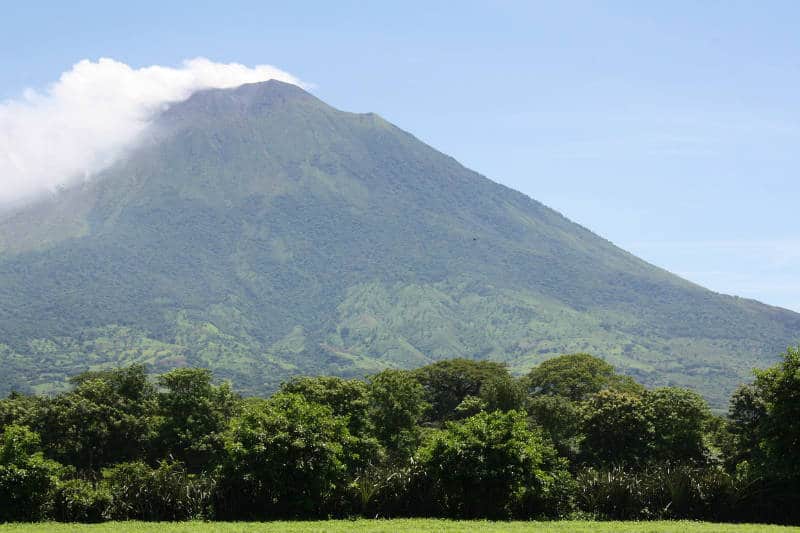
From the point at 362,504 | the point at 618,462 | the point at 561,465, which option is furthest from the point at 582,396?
the point at 362,504

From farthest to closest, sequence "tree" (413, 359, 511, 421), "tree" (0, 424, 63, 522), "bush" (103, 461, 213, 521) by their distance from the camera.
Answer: "tree" (413, 359, 511, 421)
"bush" (103, 461, 213, 521)
"tree" (0, 424, 63, 522)

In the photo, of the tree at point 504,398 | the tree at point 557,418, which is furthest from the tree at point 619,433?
the tree at point 504,398

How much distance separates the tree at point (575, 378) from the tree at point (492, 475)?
3902 cm

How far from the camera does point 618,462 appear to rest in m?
44.8

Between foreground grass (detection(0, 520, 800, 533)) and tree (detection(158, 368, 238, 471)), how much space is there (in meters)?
15.3

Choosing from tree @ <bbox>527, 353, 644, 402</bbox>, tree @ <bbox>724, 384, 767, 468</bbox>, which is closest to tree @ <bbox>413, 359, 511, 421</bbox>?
tree @ <bbox>527, 353, 644, 402</bbox>

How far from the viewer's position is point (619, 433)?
4600 cm

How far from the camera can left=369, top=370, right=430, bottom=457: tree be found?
50375mm

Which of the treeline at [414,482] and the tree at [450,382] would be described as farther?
the tree at [450,382]

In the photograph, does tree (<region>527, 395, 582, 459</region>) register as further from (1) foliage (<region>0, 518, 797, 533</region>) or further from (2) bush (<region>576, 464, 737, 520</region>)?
(1) foliage (<region>0, 518, 797, 533</region>)

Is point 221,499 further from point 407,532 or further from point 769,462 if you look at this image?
point 769,462

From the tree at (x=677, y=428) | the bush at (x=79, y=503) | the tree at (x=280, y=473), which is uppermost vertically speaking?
the tree at (x=677, y=428)

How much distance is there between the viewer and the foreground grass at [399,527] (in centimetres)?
2581

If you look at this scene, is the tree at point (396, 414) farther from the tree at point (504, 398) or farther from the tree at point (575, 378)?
the tree at point (575, 378)
